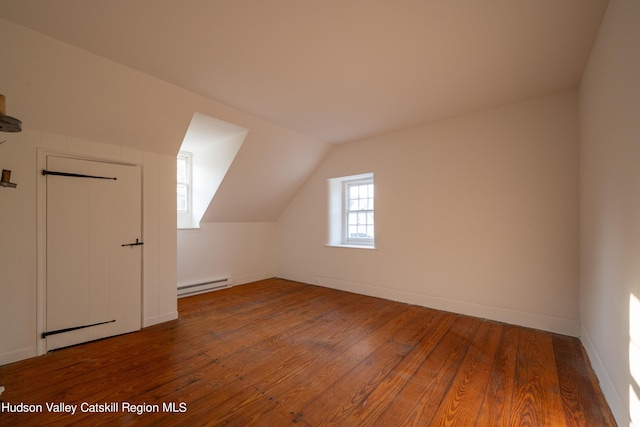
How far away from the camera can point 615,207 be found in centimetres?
178

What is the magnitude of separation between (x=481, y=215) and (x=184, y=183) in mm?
4794

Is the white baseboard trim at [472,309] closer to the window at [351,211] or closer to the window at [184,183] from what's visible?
the window at [351,211]

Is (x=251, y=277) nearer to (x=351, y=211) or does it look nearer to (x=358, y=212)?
(x=351, y=211)

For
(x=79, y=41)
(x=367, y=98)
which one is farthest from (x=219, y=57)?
(x=367, y=98)

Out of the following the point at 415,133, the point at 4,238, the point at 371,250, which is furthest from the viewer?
the point at 371,250

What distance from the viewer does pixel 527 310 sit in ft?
10.0

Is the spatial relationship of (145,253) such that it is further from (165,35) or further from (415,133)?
(415,133)

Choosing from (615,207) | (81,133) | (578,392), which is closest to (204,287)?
(81,133)

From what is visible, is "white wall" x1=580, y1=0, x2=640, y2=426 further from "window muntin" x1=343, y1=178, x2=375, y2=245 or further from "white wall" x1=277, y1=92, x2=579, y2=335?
"window muntin" x1=343, y1=178, x2=375, y2=245

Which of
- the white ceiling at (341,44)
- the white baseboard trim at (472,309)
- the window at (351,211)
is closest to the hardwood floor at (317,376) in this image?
the white baseboard trim at (472,309)

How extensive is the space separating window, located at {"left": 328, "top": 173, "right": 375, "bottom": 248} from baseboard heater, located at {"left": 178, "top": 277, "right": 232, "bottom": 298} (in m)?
2.12

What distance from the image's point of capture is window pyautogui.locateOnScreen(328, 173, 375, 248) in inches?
192

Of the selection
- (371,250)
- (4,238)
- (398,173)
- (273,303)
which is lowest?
(273,303)

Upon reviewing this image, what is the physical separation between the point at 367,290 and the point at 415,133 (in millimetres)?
2664
